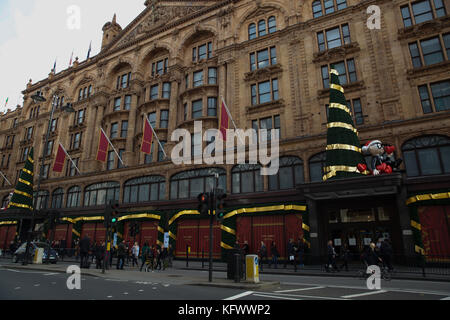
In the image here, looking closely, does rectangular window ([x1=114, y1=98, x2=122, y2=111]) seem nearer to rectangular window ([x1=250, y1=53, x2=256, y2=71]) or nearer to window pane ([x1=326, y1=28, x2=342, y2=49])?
rectangular window ([x1=250, y1=53, x2=256, y2=71])

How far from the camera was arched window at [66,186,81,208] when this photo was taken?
35.1 metres

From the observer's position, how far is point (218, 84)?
100.0 ft

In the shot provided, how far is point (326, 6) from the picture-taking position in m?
27.7

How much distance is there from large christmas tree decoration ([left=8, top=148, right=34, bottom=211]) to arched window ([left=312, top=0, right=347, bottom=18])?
35.2 metres

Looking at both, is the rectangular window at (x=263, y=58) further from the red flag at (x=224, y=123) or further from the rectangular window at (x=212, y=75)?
the red flag at (x=224, y=123)

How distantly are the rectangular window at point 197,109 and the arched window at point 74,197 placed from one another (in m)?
17.4

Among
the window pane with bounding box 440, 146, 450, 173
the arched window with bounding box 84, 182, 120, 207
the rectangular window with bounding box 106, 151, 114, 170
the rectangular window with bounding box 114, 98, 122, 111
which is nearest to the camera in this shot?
the window pane with bounding box 440, 146, 450, 173

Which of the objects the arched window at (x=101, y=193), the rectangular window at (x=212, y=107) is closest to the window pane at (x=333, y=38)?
the rectangular window at (x=212, y=107)

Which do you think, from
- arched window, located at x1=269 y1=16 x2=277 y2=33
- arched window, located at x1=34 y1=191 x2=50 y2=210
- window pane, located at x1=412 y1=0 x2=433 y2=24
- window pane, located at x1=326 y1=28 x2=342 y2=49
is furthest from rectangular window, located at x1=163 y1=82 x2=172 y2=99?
window pane, located at x1=412 y1=0 x2=433 y2=24

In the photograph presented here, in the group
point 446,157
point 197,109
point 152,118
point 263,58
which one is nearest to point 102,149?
point 152,118

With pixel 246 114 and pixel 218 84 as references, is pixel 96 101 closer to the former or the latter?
pixel 218 84

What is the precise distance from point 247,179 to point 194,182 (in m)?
5.42

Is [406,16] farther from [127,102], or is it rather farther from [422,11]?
[127,102]

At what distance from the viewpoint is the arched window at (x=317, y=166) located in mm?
22578
